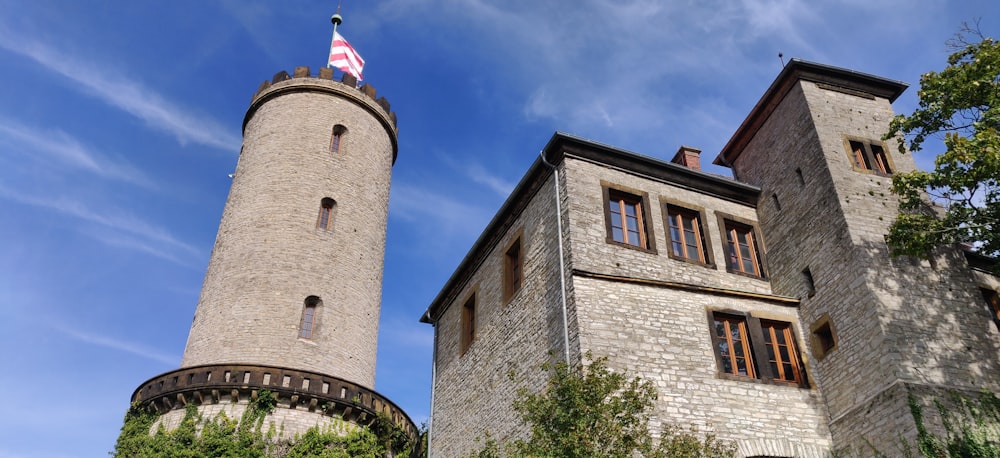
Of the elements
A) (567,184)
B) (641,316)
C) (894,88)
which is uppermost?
(894,88)

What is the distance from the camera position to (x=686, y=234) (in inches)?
660

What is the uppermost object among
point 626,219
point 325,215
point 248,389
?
point 325,215

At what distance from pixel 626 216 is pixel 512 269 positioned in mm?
3373

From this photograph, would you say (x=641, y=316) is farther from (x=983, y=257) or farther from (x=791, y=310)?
(x=983, y=257)

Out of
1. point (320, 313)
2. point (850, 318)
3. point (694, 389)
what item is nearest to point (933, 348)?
point (850, 318)

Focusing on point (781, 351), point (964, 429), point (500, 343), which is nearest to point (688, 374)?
point (781, 351)

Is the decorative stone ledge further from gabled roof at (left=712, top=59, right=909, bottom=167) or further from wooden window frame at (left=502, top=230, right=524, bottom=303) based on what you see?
gabled roof at (left=712, top=59, right=909, bottom=167)

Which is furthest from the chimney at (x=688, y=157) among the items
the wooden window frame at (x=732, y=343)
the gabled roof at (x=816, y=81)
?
the wooden window frame at (x=732, y=343)

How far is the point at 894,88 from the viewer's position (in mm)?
18875

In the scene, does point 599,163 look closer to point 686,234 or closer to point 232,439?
point 686,234

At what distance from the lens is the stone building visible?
44.6 ft

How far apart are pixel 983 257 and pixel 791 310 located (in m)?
4.35

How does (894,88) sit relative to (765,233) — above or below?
above

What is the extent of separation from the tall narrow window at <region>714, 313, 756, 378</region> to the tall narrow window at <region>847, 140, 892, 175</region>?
4926 mm
